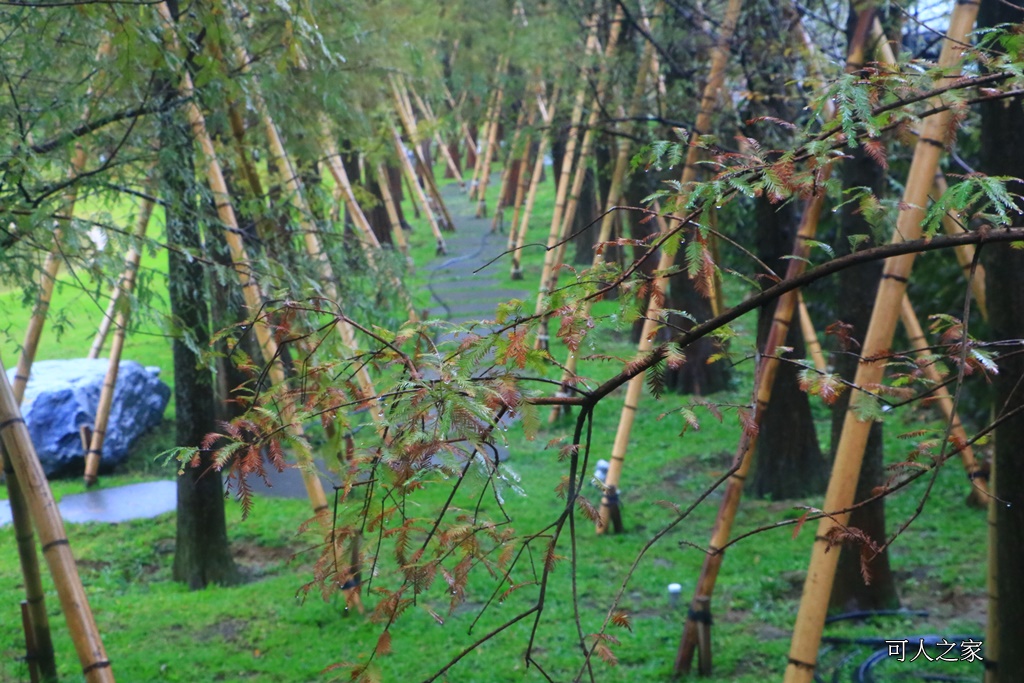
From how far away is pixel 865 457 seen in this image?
506 cm

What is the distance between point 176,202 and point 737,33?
413 cm

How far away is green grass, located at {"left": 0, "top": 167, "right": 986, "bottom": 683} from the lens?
187 inches

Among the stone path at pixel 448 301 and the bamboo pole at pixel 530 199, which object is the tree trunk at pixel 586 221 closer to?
the bamboo pole at pixel 530 199

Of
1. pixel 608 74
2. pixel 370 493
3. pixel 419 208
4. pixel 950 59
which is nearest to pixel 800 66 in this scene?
pixel 608 74

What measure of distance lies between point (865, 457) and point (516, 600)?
207 centimetres

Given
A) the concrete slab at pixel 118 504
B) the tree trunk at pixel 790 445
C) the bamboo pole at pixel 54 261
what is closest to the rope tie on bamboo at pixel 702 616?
the tree trunk at pixel 790 445

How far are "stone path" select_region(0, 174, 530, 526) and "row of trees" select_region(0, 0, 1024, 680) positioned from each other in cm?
61

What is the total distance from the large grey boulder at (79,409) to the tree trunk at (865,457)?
674cm

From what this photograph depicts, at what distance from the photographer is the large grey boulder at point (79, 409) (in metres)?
8.91

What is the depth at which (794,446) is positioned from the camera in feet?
23.9

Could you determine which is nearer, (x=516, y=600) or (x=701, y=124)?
(x=516, y=600)

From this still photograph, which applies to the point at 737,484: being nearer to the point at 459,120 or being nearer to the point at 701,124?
the point at 701,124

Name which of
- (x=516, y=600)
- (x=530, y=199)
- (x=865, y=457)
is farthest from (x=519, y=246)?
(x=530, y=199)

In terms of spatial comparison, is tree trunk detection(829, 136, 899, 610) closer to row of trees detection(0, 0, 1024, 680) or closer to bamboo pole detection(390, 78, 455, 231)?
row of trees detection(0, 0, 1024, 680)
